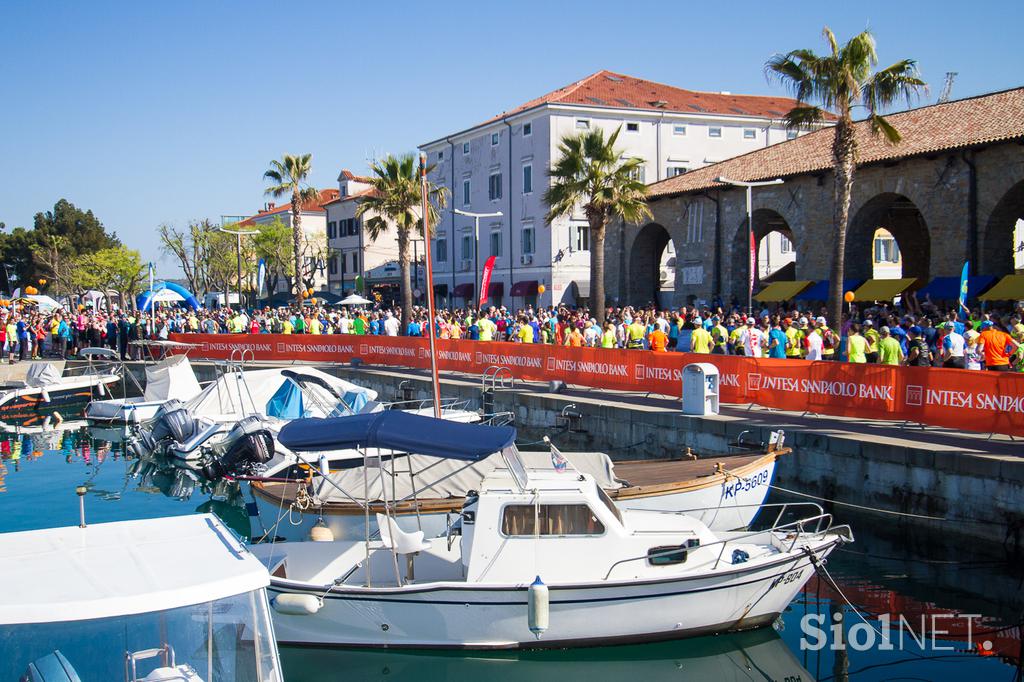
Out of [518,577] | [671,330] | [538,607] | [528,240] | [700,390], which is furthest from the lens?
[528,240]

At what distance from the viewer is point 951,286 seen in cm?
2897

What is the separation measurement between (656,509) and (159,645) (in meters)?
9.24

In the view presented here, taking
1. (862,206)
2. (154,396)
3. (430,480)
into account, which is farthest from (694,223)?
(430,480)

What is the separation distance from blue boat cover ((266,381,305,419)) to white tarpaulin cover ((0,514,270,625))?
1670 centimetres

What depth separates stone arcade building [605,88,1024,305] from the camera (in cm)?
2834

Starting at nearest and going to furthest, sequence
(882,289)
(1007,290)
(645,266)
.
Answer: (1007,290) < (882,289) < (645,266)

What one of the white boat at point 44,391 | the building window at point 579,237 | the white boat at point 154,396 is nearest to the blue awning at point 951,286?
the white boat at point 154,396

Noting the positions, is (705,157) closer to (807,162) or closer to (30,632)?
(807,162)

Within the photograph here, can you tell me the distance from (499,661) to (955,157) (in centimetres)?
2496

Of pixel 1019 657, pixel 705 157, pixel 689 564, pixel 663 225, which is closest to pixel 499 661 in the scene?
pixel 689 564

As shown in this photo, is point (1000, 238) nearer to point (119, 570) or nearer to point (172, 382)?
point (172, 382)

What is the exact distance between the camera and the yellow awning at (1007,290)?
26.2 metres

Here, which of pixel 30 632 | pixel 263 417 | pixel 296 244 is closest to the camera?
pixel 30 632

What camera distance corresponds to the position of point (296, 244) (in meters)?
50.7
